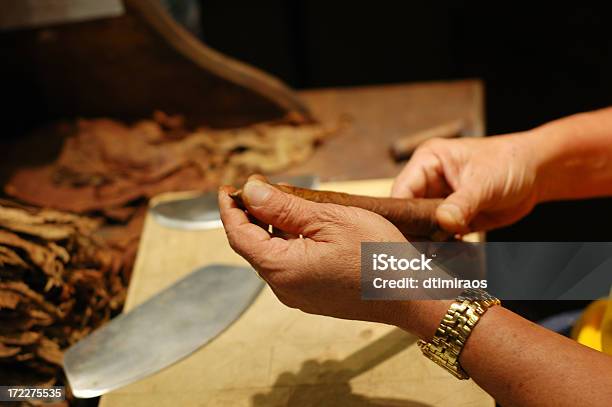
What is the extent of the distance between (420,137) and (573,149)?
0.54 meters

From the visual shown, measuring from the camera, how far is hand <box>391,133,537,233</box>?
1.12 meters

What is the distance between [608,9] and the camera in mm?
2287

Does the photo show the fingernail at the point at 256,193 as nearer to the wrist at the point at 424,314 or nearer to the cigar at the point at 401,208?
the cigar at the point at 401,208

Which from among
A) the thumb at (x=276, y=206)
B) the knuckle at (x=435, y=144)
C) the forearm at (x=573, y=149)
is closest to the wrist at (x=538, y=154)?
the forearm at (x=573, y=149)

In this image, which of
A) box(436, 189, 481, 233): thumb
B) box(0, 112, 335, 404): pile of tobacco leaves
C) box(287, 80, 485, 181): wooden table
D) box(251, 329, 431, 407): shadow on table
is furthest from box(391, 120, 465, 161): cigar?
box(251, 329, 431, 407): shadow on table

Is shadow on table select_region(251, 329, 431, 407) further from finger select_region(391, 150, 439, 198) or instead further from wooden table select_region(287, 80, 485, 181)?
wooden table select_region(287, 80, 485, 181)

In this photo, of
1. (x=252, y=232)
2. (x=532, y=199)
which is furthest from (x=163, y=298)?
(x=532, y=199)

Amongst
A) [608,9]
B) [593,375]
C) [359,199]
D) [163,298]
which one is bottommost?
[163,298]

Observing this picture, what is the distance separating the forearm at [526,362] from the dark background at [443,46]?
1.66 m

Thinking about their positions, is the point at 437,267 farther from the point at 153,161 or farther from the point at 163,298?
the point at 153,161

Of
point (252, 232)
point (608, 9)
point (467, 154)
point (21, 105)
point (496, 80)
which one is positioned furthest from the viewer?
point (496, 80)

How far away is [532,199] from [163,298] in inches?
30.1

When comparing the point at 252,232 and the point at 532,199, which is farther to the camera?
the point at 532,199

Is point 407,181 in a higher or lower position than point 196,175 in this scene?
higher
